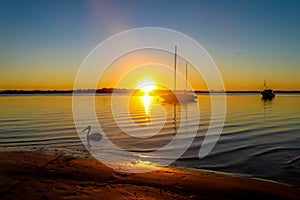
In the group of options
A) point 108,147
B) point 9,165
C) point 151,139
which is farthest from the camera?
point 151,139

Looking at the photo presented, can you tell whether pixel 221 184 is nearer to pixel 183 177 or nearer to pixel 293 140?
pixel 183 177

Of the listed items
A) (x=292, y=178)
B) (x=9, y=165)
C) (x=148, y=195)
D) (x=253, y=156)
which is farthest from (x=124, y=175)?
(x=253, y=156)

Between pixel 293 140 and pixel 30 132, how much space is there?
22.2 meters

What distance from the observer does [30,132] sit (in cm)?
2253

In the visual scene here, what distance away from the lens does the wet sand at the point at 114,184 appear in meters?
8.38

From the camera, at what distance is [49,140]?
62.8 feet

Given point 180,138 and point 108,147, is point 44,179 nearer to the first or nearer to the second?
point 108,147

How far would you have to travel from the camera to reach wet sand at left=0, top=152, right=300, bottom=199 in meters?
8.38

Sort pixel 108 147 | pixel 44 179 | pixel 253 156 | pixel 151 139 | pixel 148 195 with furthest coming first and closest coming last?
pixel 151 139 → pixel 108 147 → pixel 253 156 → pixel 44 179 → pixel 148 195

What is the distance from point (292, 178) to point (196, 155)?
5.56m

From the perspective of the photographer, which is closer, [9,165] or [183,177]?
[183,177]

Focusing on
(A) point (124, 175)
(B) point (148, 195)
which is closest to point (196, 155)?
(A) point (124, 175)

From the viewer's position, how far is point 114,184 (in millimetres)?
9398

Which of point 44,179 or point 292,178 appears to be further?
point 292,178
